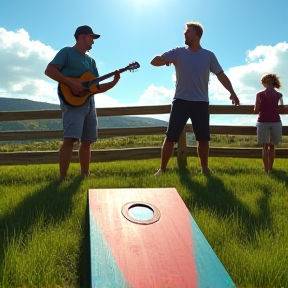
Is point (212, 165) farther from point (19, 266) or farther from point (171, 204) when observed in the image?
point (19, 266)

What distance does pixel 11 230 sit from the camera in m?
2.83

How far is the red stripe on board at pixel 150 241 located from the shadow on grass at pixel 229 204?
64cm

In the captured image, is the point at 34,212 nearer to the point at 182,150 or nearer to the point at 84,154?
the point at 84,154

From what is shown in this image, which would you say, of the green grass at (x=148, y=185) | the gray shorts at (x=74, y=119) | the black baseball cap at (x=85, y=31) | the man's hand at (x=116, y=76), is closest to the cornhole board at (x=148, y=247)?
the green grass at (x=148, y=185)

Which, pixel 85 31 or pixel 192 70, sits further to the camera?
pixel 192 70

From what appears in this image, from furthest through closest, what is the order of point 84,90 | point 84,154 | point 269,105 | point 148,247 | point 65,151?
point 269,105 → point 84,154 → point 65,151 → point 84,90 → point 148,247

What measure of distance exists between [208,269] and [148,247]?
0.36m

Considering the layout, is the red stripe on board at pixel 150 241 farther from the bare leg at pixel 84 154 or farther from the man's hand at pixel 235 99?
the man's hand at pixel 235 99

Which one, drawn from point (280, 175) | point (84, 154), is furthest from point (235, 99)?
point (84, 154)

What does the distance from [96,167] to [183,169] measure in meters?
1.58

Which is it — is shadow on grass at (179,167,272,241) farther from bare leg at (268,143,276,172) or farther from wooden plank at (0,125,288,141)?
wooden plank at (0,125,288,141)

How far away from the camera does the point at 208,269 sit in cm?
186

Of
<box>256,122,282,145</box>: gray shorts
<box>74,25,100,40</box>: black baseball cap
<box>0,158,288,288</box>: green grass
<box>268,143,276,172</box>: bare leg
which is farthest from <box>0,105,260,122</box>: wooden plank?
<box>74,25,100,40</box>: black baseball cap

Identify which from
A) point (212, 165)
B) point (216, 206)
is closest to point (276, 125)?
point (212, 165)
